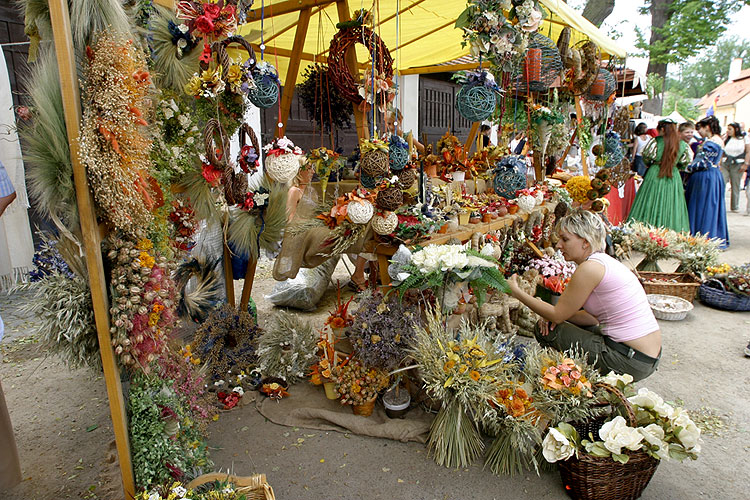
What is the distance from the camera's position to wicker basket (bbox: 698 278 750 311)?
445cm

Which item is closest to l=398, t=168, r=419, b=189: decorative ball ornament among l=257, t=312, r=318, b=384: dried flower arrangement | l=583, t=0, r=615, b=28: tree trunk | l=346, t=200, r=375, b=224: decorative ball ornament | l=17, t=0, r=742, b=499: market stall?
l=17, t=0, r=742, b=499: market stall

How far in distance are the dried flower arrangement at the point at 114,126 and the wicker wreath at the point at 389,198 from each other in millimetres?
1386

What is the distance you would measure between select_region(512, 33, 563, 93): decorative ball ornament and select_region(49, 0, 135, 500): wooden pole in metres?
3.04

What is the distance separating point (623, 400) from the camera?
204 centimetres

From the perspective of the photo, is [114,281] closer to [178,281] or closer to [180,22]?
[180,22]

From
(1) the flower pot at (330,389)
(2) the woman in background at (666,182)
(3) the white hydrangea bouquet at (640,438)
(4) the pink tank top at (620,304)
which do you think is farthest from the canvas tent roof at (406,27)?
(3) the white hydrangea bouquet at (640,438)

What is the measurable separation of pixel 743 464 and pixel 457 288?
1636mm

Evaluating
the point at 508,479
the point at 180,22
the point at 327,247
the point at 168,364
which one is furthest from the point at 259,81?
the point at 508,479

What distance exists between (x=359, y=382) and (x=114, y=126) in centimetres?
179

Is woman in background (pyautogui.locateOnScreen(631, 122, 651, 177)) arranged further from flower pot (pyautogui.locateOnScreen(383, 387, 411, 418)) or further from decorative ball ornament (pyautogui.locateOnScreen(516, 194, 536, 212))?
flower pot (pyautogui.locateOnScreen(383, 387, 411, 418))

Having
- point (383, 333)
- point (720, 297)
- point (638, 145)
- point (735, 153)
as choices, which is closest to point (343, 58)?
point (383, 333)

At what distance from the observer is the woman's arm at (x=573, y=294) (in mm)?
2502

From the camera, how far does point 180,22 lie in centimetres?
222

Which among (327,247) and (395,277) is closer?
(395,277)
